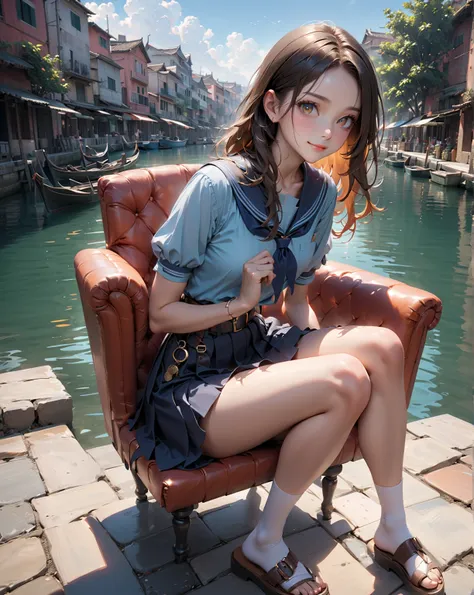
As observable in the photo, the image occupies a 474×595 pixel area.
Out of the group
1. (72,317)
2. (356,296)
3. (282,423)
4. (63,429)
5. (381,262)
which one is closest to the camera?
(282,423)

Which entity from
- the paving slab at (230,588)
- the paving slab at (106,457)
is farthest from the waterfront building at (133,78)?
the paving slab at (230,588)

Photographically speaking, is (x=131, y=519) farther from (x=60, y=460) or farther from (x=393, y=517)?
(x=393, y=517)

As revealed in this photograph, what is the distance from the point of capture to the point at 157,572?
1410 mm

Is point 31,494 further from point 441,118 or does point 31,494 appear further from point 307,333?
point 441,118

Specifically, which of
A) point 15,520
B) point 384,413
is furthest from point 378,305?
point 15,520

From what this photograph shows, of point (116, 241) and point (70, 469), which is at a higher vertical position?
point (116, 241)

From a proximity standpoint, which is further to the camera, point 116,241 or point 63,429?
point 63,429

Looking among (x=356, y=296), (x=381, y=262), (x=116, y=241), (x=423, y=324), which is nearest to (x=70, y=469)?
(x=116, y=241)

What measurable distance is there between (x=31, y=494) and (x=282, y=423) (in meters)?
1.08

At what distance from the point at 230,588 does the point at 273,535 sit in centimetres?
20

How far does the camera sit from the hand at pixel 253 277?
1.34 meters

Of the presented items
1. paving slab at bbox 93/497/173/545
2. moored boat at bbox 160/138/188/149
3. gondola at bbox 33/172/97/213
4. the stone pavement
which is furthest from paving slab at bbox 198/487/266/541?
moored boat at bbox 160/138/188/149

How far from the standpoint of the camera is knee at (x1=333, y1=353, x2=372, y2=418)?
123 cm

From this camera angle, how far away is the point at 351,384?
124 cm
